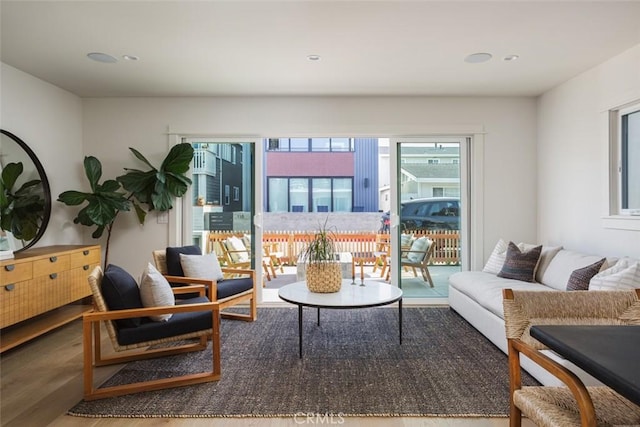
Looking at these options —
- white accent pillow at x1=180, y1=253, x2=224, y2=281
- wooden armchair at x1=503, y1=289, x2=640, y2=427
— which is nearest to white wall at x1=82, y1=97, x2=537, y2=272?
white accent pillow at x1=180, y1=253, x2=224, y2=281

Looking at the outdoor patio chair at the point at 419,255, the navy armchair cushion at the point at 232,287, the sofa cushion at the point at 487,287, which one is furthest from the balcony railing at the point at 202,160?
the sofa cushion at the point at 487,287

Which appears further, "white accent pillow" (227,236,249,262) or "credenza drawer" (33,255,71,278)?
"white accent pillow" (227,236,249,262)

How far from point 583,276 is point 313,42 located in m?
2.78

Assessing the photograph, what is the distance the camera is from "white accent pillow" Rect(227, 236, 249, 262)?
455 centimetres

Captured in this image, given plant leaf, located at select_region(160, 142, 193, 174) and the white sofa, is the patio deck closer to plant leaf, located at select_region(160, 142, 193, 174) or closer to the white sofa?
the white sofa

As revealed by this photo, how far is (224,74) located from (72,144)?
2137mm

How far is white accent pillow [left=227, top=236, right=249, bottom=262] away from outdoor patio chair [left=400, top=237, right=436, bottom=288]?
6.46 ft

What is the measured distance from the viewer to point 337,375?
8.42ft

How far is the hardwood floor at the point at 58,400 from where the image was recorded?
6.64 feet

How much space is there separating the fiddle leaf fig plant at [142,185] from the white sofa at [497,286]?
10.9ft

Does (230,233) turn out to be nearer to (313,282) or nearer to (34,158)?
(313,282)

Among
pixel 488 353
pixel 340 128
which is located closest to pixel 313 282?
pixel 488 353

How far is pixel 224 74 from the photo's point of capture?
11.9 ft

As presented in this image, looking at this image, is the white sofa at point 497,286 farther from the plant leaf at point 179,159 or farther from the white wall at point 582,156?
the plant leaf at point 179,159
